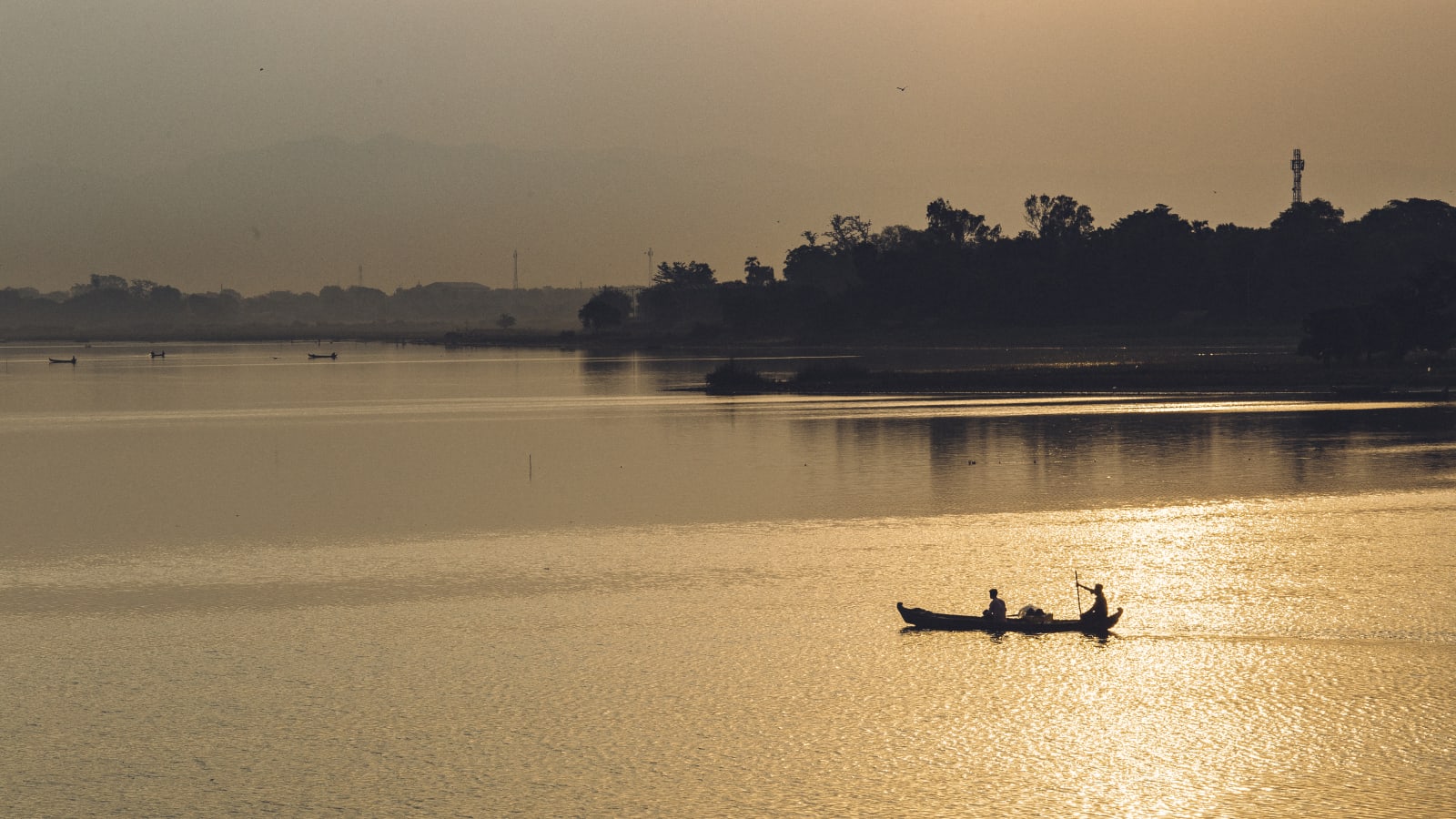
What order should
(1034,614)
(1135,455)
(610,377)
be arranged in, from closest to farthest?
1. (1034,614)
2. (1135,455)
3. (610,377)

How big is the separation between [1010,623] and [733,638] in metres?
6.00

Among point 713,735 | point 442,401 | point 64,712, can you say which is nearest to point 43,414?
point 442,401

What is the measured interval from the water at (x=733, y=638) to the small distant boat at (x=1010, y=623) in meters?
0.28

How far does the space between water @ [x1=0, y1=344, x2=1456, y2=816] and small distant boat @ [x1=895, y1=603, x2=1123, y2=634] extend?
282 mm

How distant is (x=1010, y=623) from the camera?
29.3 metres

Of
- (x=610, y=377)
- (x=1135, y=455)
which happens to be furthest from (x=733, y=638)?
(x=610, y=377)

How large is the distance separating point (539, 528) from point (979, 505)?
601 inches

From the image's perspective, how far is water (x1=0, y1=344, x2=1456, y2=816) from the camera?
21.4 metres

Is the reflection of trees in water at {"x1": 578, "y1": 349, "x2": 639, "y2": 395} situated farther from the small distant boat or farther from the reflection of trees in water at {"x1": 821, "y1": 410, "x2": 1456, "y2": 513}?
the small distant boat

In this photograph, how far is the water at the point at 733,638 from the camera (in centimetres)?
2141

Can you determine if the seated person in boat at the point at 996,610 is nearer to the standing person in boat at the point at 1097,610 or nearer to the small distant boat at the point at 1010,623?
the small distant boat at the point at 1010,623

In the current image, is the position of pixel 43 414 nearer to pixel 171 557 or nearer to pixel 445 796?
pixel 171 557

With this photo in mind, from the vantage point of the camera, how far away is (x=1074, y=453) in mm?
63062

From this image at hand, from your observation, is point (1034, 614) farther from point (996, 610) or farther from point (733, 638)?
point (733, 638)
